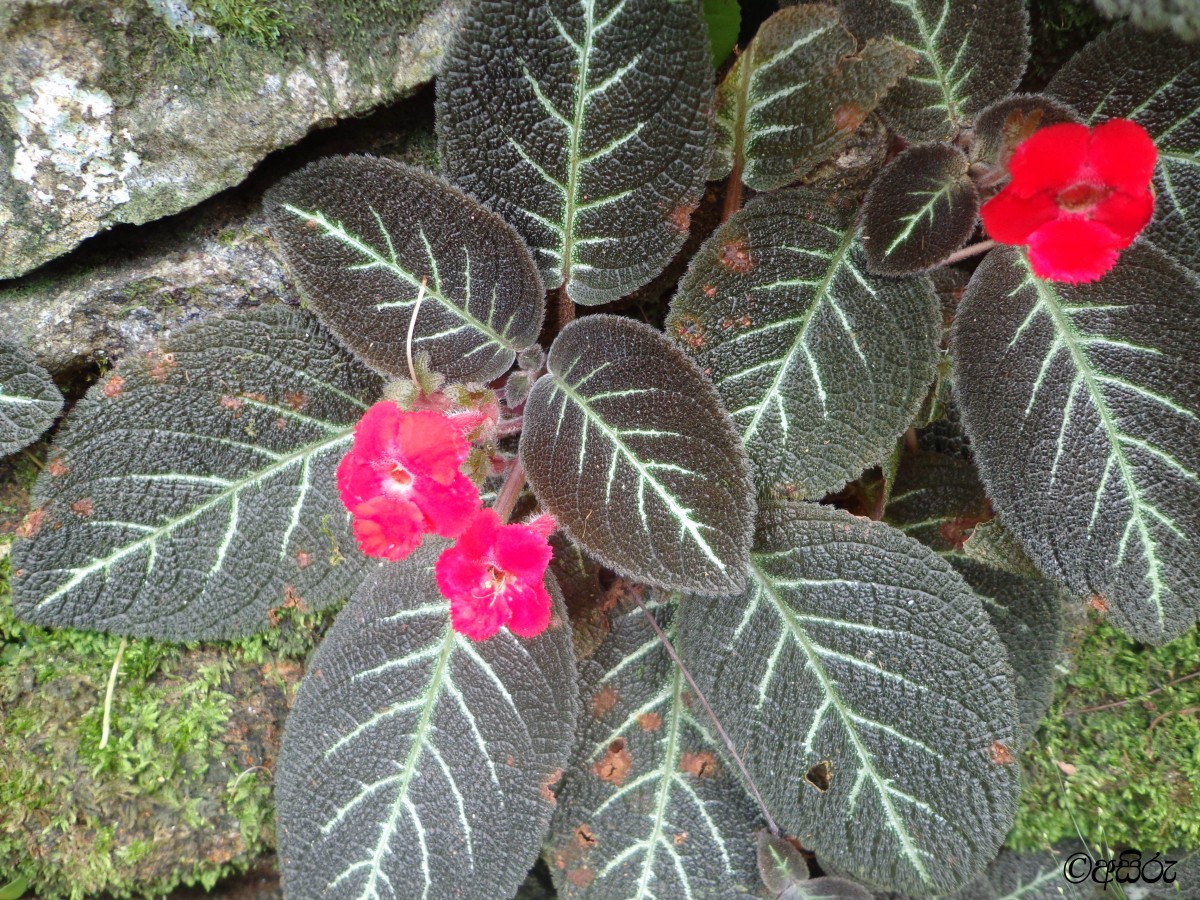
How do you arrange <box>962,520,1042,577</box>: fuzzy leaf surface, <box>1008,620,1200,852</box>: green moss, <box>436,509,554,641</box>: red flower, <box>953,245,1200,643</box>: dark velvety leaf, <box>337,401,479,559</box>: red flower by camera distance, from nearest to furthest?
<box>337,401,479,559</box>: red flower < <box>436,509,554,641</box>: red flower < <box>953,245,1200,643</box>: dark velvety leaf < <box>962,520,1042,577</box>: fuzzy leaf surface < <box>1008,620,1200,852</box>: green moss

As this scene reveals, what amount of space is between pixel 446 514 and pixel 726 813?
76 cm

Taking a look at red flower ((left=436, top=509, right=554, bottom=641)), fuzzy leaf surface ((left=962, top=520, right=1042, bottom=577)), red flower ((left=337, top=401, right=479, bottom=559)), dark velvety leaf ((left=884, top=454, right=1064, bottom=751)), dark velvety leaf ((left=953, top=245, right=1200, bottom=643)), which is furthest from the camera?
dark velvety leaf ((left=884, top=454, right=1064, bottom=751))

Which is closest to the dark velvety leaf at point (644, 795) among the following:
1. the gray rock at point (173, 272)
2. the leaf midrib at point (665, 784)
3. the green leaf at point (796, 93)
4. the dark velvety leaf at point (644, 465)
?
the leaf midrib at point (665, 784)

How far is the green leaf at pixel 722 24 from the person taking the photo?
116cm

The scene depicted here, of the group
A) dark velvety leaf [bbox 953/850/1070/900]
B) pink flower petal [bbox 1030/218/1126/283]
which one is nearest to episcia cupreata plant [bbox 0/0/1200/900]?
pink flower petal [bbox 1030/218/1126/283]

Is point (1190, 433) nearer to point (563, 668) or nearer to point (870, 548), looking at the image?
point (870, 548)

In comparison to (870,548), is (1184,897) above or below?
below

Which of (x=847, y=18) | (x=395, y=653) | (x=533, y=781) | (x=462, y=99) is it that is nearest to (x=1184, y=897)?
(x=533, y=781)

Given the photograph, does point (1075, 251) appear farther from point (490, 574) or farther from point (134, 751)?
point (134, 751)

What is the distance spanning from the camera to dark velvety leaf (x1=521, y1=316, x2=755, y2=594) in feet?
3.29

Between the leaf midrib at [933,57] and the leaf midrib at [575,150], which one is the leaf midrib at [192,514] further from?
the leaf midrib at [933,57]

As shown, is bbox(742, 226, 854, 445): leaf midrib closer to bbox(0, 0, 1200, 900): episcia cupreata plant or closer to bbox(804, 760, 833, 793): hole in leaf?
bbox(0, 0, 1200, 900): episcia cupreata plant

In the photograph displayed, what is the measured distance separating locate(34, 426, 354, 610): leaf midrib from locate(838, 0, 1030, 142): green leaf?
914 mm

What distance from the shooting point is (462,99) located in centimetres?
105
